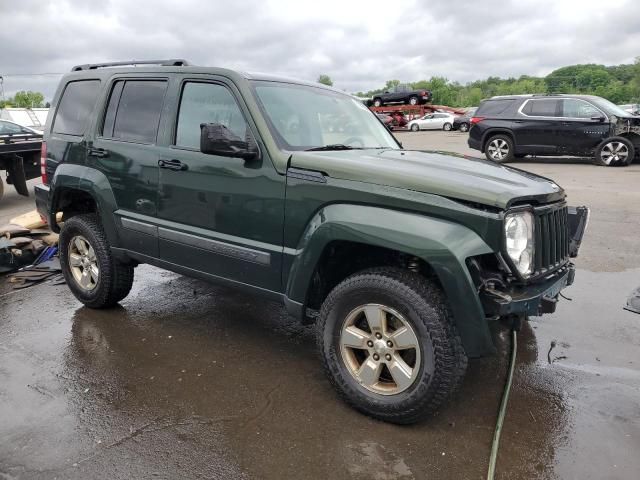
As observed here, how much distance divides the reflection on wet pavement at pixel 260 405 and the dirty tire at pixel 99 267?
0.55 ft

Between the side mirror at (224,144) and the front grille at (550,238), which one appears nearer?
the front grille at (550,238)

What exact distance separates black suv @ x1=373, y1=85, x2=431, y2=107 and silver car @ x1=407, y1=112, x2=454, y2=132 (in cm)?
111

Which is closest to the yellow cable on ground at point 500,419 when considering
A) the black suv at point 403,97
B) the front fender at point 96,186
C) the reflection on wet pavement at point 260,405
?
the reflection on wet pavement at point 260,405

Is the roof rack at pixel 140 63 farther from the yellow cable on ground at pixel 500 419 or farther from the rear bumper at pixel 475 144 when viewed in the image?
the rear bumper at pixel 475 144

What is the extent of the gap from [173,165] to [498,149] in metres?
12.0

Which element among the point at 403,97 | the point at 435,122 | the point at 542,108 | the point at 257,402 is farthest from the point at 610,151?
the point at 403,97

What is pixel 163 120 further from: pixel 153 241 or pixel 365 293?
pixel 365 293

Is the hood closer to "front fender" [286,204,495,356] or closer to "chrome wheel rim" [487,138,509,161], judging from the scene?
"front fender" [286,204,495,356]

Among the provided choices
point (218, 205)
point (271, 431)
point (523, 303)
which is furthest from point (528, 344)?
point (218, 205)

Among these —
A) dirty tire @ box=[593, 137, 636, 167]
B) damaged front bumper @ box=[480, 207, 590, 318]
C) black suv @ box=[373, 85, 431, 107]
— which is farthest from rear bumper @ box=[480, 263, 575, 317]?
black suv @ box=[373, 85, 431, 107]

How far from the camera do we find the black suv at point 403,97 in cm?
3541

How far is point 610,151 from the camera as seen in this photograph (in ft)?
42.9

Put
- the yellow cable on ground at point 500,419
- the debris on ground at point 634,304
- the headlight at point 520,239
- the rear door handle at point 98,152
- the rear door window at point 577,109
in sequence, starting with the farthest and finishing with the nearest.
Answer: the rear door window at point 577,109 < the rear door handle at point 98,152 < the debris on ground at point 634,304 < the headlight at point 520,239 < the yellow cable on ground at point 500,419

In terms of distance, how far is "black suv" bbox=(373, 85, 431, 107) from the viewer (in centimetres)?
3541
